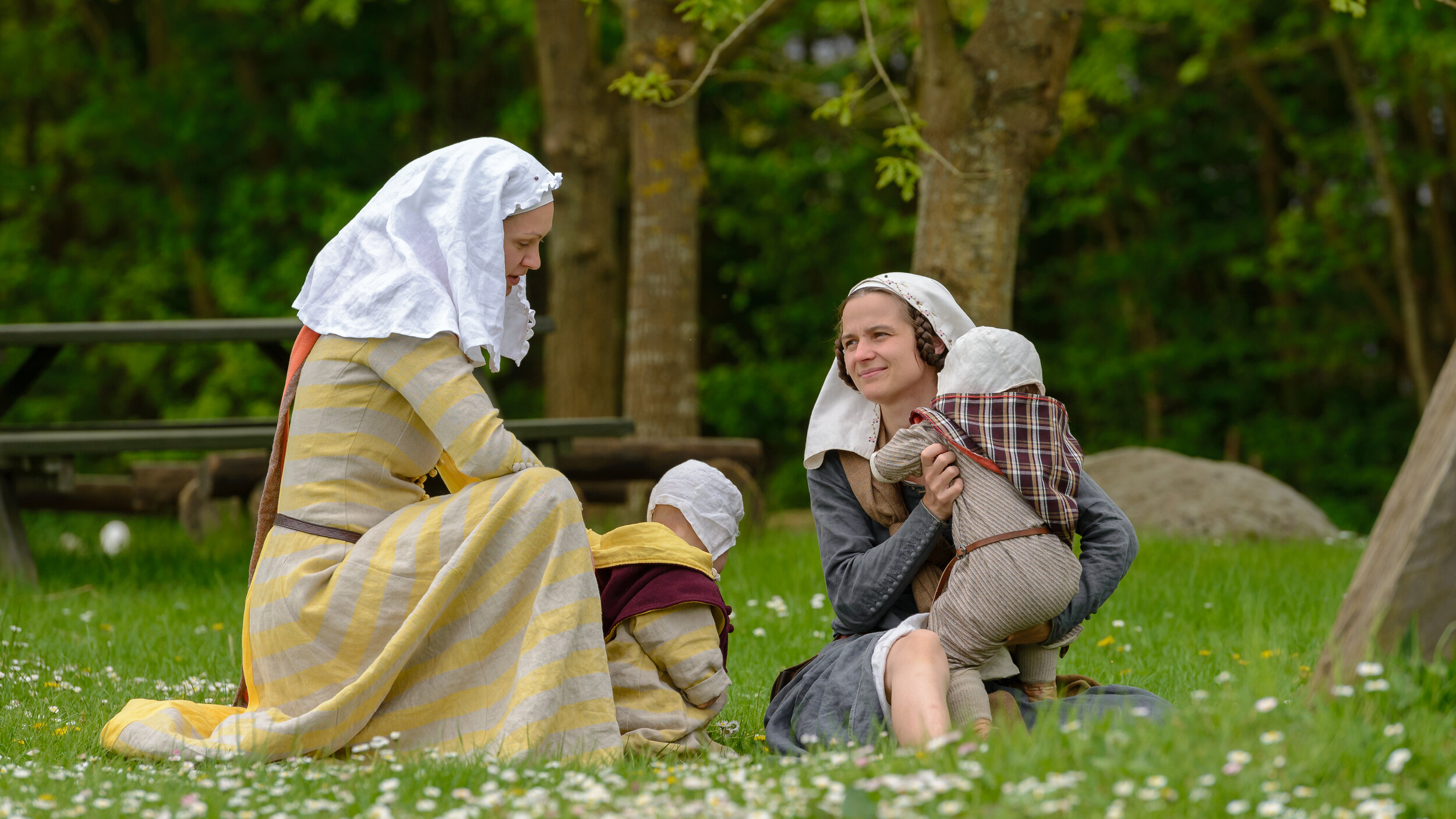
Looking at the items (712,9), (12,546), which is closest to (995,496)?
(712,9)

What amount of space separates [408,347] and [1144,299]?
1125cm

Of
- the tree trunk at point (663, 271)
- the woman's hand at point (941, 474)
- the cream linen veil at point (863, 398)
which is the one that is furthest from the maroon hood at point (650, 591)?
the tree trunk at point (663, 271)

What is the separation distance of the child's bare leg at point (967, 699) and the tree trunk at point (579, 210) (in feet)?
21.0

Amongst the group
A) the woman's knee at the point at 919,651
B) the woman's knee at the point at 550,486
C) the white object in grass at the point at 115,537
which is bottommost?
the white object in grass at the point at 115,537

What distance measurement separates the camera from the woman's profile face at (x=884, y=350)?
3.27 m

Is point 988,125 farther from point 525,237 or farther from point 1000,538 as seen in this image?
point 1000,538

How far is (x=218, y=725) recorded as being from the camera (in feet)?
10.4

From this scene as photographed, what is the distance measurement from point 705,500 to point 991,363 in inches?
35.5

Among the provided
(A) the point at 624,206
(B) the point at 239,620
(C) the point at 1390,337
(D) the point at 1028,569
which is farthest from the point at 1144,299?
(D) the point at 1028,569

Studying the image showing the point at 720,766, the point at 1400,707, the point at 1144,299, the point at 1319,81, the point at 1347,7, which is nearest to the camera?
the point at 1400,707

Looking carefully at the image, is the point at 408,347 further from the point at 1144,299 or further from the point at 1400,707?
the point at 1144,299

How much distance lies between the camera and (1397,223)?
446 inches

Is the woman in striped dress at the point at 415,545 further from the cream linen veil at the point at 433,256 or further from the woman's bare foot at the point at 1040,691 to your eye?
the woman's bare foot at the point at 1040,691

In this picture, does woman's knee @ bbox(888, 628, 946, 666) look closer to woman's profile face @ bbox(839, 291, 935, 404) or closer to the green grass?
the green grass
